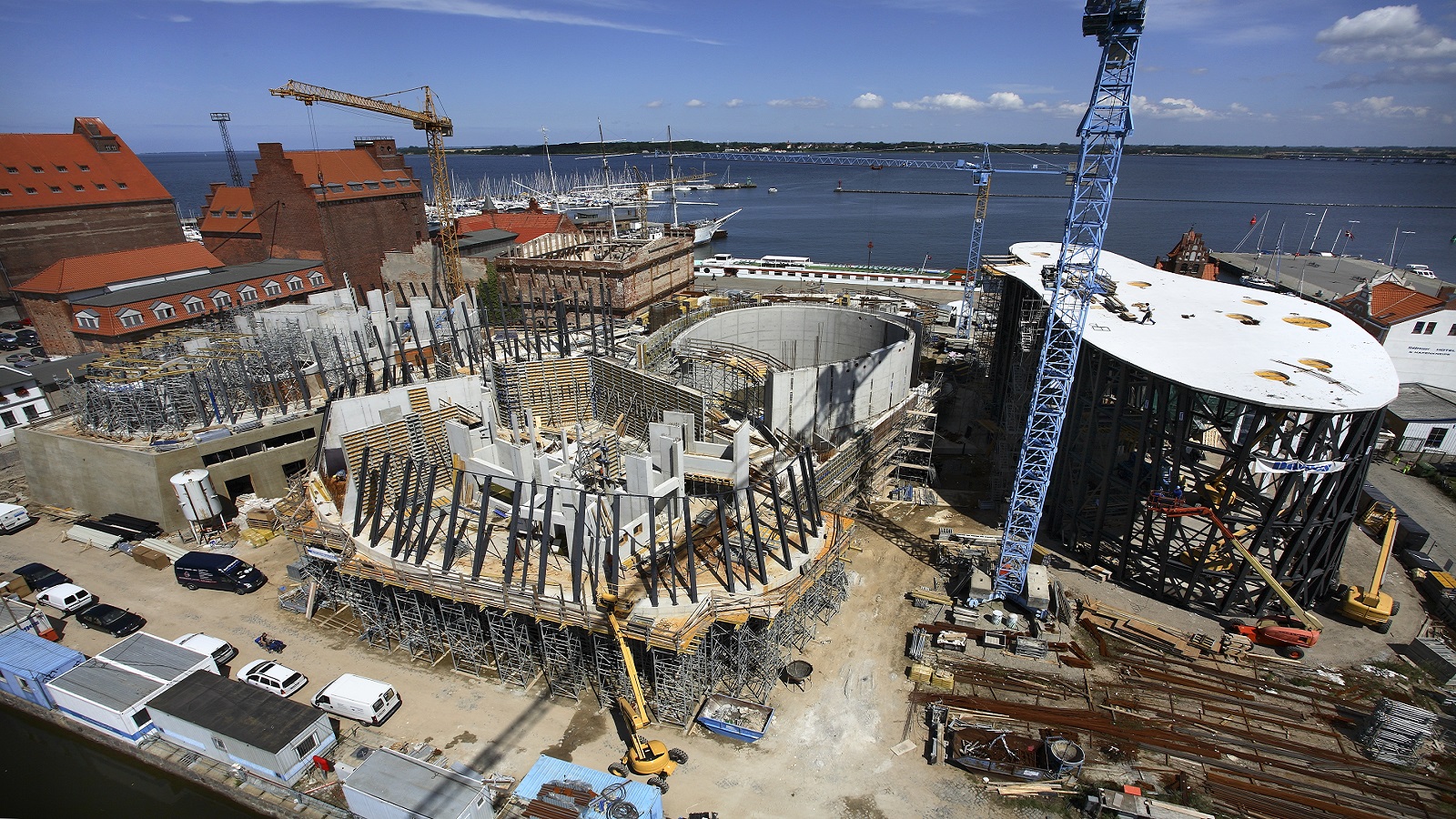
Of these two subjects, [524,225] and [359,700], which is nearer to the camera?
[359,700]

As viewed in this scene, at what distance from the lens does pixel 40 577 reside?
83.0ft

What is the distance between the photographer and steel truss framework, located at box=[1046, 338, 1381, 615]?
71.4 ft

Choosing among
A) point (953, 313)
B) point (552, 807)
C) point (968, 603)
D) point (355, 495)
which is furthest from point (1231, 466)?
point (953, 313)

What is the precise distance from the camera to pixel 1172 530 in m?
23.2

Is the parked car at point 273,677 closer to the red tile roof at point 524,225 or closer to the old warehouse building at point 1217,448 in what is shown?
the old warehouse building at point 1217,448

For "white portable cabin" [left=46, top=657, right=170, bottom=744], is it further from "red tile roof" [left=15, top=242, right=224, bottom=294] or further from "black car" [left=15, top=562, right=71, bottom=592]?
"red tile roof" [left=15, top=242, right=224, bottom=294]

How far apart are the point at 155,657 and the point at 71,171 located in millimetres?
54054

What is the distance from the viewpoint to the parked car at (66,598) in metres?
23.9

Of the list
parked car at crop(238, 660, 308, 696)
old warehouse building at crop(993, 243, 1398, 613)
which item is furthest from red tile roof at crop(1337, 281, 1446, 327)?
parked car at crop(238, 660, 308, 696)

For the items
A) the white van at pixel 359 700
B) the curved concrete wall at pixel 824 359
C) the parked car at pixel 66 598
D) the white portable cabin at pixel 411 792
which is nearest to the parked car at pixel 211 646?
the white van at pixel 359 700

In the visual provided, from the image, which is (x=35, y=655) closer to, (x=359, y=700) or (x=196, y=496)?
(x=196, y=496)

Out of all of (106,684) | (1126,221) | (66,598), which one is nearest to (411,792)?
(106,684)

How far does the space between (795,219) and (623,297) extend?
344ft

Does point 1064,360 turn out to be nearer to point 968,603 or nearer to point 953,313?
point 968,603
